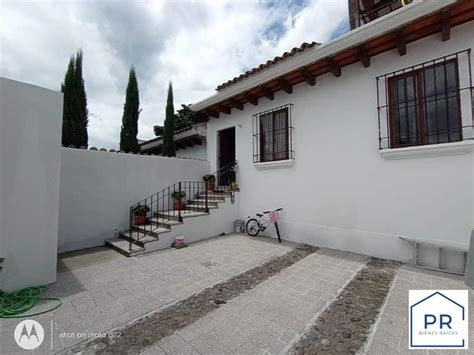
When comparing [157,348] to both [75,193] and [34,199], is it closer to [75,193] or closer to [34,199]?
[34,199]

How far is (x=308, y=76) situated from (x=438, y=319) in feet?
17.6

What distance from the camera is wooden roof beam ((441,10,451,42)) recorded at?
12.1ft

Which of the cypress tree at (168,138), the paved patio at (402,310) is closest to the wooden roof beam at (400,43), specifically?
the paved patio at (402,310)

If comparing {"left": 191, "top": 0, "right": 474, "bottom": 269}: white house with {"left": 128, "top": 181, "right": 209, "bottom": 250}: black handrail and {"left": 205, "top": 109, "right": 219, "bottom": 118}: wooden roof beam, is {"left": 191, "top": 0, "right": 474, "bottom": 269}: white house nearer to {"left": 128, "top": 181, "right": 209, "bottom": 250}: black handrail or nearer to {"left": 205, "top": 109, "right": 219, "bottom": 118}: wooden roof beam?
{"left": 205, "top": 109, "right": 219, "bottom": 118}: wooden roof beam

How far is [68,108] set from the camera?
27.2 feet

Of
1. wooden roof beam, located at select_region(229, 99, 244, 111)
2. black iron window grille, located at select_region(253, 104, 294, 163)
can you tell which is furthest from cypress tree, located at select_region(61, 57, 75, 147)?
black iron window grille, located at select_region(253, 104, 294, 163)

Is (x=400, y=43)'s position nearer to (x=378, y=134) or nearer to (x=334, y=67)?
(x=334, y=67)

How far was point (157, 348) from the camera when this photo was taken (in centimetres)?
214

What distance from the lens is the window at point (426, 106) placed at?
4.02 meters

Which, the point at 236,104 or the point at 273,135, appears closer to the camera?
the point at 273,135

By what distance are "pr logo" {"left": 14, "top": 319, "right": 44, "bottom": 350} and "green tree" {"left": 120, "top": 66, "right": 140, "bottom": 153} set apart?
7963 millimetres

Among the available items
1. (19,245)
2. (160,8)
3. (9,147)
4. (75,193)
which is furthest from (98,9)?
(19,245)

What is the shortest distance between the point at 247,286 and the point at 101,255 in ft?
12.3

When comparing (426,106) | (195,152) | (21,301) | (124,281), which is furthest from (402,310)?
(195,152)
